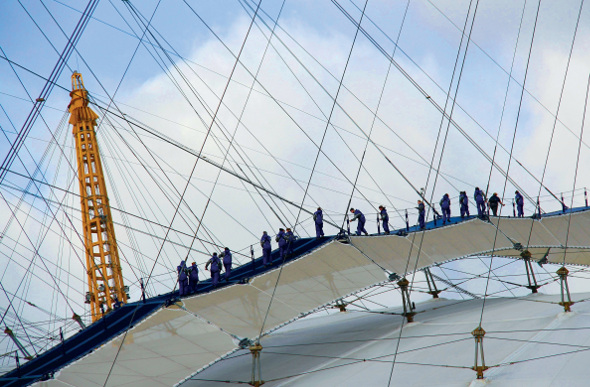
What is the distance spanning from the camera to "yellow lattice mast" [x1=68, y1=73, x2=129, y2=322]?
1613 inches

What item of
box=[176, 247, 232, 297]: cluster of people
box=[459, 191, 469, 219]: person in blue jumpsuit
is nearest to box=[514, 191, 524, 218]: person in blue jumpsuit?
box=[459, 191, 469, 219]: person in blue jumpsuit

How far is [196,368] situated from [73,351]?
14.4ft

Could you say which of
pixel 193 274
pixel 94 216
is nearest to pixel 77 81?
pixel 94 216

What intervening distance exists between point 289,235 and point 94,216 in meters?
19.5

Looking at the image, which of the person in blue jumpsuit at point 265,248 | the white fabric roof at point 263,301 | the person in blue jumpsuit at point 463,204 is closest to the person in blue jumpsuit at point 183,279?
the white fabric roof at point 263,301

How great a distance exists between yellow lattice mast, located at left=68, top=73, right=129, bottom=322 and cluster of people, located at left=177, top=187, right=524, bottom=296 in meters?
13.7

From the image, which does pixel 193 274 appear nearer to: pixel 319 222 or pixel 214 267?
pixel 214 267

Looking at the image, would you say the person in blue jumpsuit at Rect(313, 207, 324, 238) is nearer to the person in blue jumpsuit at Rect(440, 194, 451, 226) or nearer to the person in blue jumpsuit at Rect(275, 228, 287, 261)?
the person in blue jumpsuit at Rect(275, 228, 287, 261)

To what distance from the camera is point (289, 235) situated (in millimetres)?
26344

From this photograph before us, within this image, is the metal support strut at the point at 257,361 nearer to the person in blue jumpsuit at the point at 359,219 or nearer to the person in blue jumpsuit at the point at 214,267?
the person in blue jumpsuit at the point at 214,267

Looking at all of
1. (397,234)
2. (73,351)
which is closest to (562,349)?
(397,234)

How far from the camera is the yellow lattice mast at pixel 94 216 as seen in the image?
4098cm

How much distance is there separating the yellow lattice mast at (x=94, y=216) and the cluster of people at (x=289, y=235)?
13.7 meters

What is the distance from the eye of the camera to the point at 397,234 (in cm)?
2858
